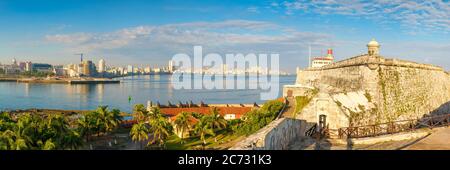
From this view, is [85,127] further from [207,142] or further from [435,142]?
[435,142]

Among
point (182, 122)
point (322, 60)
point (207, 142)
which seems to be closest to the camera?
point (207, 142)

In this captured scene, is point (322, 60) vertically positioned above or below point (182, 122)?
above

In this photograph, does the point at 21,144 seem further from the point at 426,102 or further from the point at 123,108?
the point at 123,108

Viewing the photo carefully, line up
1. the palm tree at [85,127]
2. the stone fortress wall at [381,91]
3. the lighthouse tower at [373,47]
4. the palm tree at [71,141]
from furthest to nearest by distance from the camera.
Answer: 1. the palm tree at [85,127]
2. the palm tree at [71,141]
3. the lighthouse tower at [373,47]
4. the stone fortress wall at [381,91]

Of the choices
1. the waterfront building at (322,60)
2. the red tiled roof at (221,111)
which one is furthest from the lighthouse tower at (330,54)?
the red tiled roof at (221,111)

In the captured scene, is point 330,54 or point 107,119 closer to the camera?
point 107,119

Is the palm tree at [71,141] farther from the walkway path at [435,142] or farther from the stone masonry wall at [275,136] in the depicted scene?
the walkway path at [435,142]

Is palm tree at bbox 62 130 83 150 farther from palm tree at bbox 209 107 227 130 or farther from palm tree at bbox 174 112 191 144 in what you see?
palm tree at bbox 209 107 227 130

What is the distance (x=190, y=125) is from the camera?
153 ft

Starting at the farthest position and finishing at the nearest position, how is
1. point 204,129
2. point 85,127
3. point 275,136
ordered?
point 85,127
point 204,129
point 275,136

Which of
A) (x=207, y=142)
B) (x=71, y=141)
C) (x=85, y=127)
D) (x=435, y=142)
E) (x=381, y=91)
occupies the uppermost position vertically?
(x=381, y=91)

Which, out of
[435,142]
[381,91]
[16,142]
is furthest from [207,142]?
[435,142]
